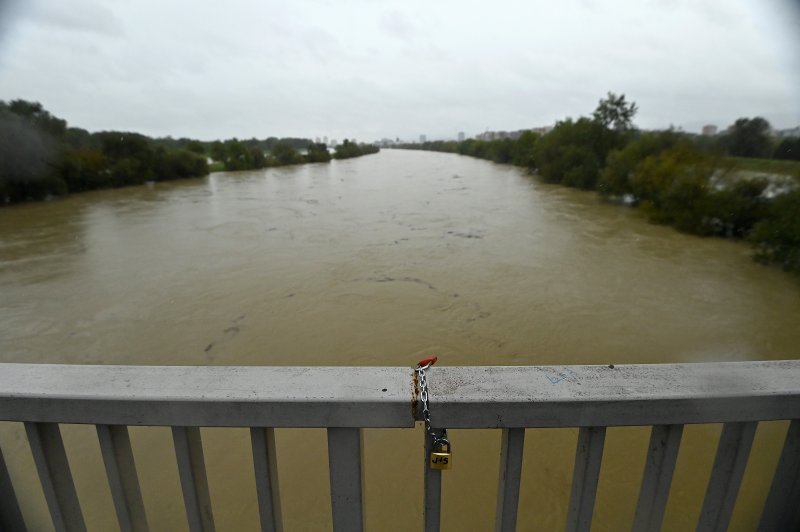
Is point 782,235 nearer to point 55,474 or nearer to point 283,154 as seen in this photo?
point 55,474

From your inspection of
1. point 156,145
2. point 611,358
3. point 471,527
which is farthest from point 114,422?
point 156,145

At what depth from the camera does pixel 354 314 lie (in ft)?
17.5

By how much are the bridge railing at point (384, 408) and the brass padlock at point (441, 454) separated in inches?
0.8

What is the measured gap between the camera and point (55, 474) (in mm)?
867

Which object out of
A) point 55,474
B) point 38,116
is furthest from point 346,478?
point 38,116

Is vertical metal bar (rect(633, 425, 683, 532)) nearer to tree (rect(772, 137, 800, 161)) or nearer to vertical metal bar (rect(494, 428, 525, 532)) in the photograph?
vertical metal bar (rect(494, 428, 525, 532))

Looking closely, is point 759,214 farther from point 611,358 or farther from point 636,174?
point 611,358

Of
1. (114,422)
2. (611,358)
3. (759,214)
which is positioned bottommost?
(611,358)

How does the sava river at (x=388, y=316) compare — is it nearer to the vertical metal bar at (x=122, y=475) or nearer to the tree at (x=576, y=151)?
the vertical metal bar at (x=122, y=475)

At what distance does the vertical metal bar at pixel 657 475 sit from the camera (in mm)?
819

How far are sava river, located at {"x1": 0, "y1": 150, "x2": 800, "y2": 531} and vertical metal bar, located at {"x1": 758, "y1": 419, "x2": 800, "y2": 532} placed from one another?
1.08 meters

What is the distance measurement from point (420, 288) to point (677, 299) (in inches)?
146

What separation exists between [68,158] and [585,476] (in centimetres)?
2025

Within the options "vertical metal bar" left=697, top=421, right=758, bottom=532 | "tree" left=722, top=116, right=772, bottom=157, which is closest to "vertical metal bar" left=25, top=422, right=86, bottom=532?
"vertical metal bar" left=697, top=421, right=758, bottom=532
